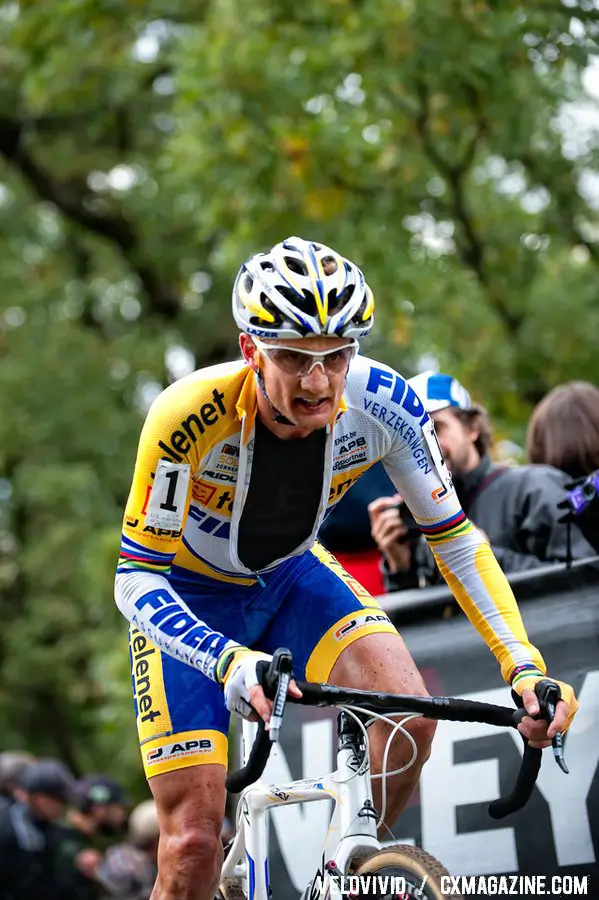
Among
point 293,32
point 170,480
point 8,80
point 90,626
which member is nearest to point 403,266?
point 293,32

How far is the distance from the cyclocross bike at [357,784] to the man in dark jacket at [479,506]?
77.3 inches

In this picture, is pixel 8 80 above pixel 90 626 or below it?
above

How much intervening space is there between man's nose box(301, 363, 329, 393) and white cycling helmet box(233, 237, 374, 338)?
11 cm

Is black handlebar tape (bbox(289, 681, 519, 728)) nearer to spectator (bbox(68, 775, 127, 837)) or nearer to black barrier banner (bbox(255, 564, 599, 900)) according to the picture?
black barrier banner (bbox(255, 564, 599, 900))

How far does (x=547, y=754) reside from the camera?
218 inches

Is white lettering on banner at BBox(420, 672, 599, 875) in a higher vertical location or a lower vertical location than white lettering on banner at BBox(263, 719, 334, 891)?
higher

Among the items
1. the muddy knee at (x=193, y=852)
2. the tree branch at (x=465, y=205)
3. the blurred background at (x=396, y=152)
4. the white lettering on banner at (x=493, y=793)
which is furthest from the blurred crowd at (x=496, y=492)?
the tree branch at (x=465, y=205)

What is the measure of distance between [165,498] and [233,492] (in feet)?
1.04

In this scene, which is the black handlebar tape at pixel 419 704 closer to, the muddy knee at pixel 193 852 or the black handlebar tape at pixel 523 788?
the black handlebar tape at pixel 523 788

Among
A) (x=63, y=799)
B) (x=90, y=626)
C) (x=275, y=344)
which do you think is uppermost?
(x=275, y=344)

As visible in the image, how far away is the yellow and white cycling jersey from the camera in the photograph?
4355 mm

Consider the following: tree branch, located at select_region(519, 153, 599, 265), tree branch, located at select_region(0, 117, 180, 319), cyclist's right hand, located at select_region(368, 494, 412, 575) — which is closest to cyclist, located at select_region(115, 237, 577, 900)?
cyclist's right hand, located at select_region(368, 494, 412, 575)

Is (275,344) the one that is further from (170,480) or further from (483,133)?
(483,133)

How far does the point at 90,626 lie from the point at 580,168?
1216 cm
